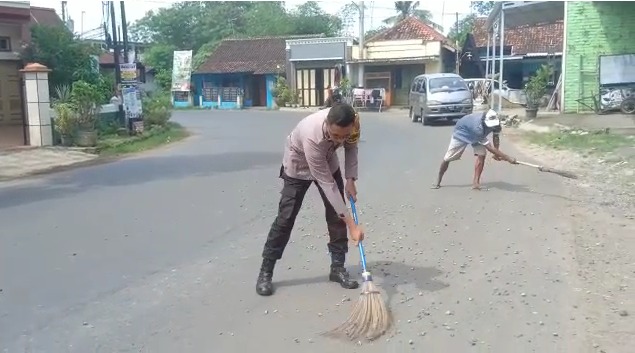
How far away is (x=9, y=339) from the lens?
14.1 feet

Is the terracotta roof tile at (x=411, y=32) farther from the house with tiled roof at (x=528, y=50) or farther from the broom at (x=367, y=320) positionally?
the broom at (x=367, y=320)

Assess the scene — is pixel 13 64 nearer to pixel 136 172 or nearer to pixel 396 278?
pixel 136 172

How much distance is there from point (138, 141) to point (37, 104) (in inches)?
129

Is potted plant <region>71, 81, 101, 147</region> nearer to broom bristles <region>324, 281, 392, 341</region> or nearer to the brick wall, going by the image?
broom bristles <region>324, 281, 392, 341</region>

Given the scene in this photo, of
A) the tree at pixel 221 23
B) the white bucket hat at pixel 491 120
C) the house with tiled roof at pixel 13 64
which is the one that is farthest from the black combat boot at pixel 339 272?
the tree at pixel 221 23

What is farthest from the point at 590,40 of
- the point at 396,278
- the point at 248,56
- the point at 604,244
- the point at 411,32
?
the point at 248,56

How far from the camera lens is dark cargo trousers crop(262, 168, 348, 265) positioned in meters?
5.11

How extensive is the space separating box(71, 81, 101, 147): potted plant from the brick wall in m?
15.9

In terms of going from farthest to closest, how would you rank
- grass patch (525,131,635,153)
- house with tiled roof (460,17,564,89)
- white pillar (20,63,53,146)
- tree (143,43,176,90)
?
tree (143,43,176,90) → house with tiled roof (460,17,564,89) → white pillar (20,63,53,146) → grass patch (525,131,635,153)

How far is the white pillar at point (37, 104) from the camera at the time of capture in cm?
1595

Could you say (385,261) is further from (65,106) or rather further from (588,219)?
(65,106)

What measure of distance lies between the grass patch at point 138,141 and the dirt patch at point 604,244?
33.4 ft

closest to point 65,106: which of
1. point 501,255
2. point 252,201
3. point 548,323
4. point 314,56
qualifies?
point 252,201

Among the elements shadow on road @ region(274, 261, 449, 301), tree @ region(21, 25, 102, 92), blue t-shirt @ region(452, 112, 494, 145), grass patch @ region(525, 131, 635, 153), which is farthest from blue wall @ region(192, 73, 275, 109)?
shadow on road @ region(274, 261, 449, 301)
